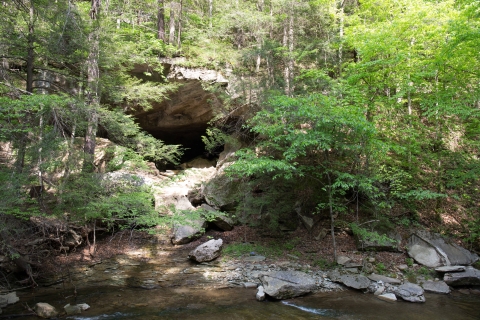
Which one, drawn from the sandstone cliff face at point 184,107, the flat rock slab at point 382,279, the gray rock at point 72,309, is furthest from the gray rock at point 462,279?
the sandstone cliff face at point 184,107

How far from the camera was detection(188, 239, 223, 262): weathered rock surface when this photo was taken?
9289 millimetres

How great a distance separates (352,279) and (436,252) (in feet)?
11.9

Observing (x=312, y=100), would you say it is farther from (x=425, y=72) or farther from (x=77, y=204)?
(x=77, y=204)

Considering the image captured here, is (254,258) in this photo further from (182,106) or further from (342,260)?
(182,106)

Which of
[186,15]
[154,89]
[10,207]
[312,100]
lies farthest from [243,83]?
[10,207]

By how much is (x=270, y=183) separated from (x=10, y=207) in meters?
7.66

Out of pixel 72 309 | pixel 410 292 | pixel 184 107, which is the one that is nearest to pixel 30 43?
pixel 72 309

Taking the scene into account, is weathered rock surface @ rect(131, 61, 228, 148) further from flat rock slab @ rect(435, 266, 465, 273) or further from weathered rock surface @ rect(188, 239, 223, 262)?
flat rock slab @ rect(435, 266, 465, 273)

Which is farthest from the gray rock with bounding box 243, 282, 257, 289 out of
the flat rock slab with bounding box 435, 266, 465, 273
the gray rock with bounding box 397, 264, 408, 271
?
the flat rock slab with bounding box 435, 266, 465, 273

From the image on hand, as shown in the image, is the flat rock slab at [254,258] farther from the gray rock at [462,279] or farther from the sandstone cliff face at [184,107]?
the sandstone cliff face at [184,107]

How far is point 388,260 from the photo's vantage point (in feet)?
30.3

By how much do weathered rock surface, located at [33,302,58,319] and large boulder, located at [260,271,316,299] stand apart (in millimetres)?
4735

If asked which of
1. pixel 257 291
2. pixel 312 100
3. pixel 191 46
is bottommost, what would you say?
pixel 257 291

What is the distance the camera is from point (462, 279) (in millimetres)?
8062
